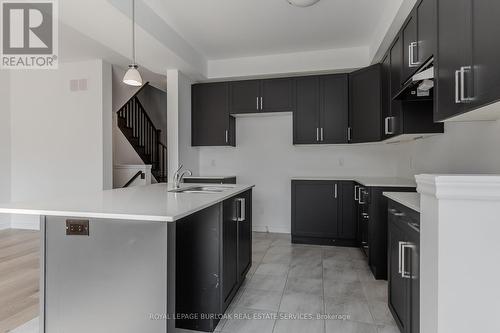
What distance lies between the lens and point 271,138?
190 inches

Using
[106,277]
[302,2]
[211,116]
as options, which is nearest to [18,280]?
[106,277]

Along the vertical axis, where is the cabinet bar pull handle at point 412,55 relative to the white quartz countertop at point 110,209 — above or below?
above

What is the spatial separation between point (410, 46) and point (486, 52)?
1.18 m

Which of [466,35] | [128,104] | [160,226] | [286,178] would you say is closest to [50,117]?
[128,104]

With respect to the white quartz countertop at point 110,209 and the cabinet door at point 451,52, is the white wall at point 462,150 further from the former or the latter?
the white quartz countertop at point 110,209

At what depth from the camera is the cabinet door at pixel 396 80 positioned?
2.65m

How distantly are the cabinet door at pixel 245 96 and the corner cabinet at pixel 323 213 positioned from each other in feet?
4.54

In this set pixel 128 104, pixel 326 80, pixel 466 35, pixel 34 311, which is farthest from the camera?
pixel 128 104

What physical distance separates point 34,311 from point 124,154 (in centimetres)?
497

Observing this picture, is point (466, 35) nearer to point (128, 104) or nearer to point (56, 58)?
point (56, 58)

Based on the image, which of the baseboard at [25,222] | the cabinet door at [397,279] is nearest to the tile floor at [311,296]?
the cabinet door at [397,279]

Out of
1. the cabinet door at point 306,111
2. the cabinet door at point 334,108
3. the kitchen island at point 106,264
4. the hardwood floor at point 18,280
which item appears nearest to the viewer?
the kitchen island at point 106,264

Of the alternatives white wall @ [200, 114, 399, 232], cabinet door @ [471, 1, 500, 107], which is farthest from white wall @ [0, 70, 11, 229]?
cabinet door @ [471, 1, 500, 107]

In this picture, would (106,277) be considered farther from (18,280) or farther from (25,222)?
(25,222)
